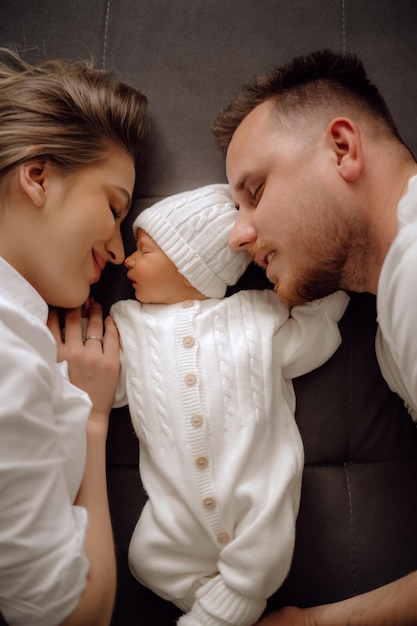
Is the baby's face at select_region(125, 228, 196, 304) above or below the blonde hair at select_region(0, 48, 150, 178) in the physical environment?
below

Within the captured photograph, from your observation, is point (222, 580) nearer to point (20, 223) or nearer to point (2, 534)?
point (2, 534)

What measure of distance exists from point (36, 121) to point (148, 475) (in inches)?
38.2

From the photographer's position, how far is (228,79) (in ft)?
5.53

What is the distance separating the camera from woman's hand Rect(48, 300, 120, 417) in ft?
4.66

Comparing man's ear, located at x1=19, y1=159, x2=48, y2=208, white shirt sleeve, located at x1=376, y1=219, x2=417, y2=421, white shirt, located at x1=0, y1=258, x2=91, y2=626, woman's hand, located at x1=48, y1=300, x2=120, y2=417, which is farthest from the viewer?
woman's hand, located at x1=48, y1=300, x2=120, y2=417

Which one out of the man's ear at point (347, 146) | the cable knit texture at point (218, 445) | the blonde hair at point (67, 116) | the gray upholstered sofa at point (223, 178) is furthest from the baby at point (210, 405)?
the man's ear at point (347, 146)

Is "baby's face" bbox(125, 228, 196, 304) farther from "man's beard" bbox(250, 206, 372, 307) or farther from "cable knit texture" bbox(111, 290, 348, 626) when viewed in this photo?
"man's beard" bbox(250, 206, 372, 307)

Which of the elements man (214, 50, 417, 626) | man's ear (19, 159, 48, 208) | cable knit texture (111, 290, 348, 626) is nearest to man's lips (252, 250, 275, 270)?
man (214, 50, 417, 626)

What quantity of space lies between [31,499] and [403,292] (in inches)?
35.3

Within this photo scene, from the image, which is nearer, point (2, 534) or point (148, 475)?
point (2, 534)

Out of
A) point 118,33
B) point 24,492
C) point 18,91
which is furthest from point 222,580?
point 118,33

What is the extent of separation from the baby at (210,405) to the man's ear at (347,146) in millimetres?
342

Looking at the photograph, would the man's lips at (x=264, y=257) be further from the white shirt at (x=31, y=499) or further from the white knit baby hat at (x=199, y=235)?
the white shirt at (x=31, y=499)

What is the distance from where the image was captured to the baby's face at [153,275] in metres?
1.51
